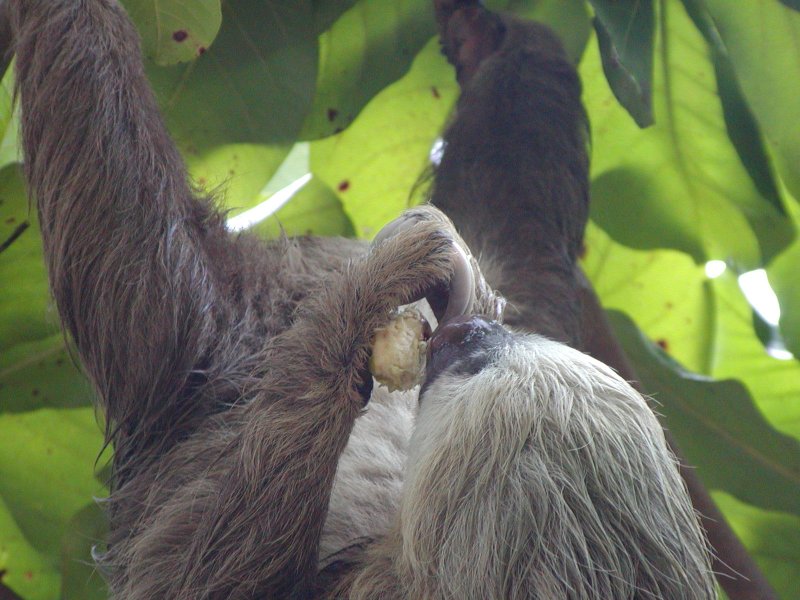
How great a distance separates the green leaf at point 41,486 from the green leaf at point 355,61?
1.30 m

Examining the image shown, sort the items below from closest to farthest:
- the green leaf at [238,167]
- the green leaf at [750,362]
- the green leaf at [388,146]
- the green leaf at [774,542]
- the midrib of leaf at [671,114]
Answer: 1. the green leaf at [238,167]
2. the midrib of leaf at [671,114]
3. the green leaf at [388,146]
4. the green leaf at [774,542]
5. the green leaf at [750,362]

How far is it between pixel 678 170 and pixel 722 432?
0.95m

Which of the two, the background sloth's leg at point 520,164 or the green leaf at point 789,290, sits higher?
the background sloth's leg at point 520,164

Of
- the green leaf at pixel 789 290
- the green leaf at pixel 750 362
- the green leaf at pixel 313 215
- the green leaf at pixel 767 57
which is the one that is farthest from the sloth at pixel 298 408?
the green leaf at pixel 750 362

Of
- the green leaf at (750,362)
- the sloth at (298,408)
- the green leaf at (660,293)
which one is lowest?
the green leaf at (750,362)

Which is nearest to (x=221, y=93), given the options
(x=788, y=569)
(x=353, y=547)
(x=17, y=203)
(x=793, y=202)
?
(x=17, y=203)

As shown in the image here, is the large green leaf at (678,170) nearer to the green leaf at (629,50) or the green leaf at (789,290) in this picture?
the green leaf at (789,290)

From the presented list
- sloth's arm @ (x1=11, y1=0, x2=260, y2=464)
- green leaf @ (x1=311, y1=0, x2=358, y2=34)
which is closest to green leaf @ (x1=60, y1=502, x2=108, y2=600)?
sloth's arm @ (x1=11, y1=0, x2=260, y2=464)

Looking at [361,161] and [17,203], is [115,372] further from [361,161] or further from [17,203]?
[361,161]

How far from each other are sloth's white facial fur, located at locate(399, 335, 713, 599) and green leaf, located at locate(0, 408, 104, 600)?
5.41 feet

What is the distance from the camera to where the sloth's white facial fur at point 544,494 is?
212 centimetres

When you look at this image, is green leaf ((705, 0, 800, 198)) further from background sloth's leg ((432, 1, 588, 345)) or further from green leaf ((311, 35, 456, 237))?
green leaf ((311, 35, 456, 237))

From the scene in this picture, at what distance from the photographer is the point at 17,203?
3053 mm

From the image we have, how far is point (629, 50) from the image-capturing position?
9.62 ft
